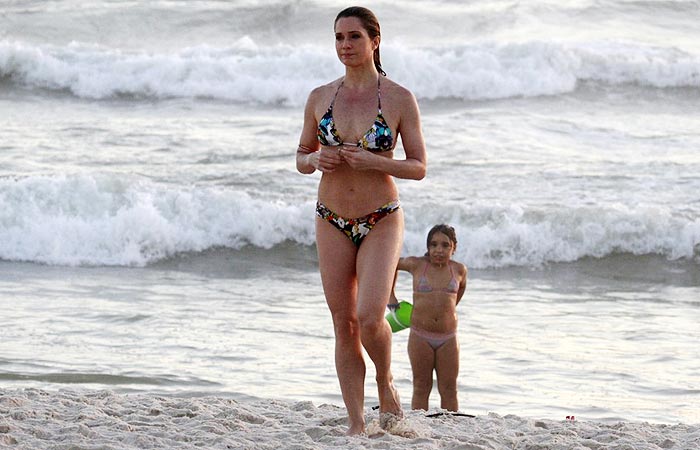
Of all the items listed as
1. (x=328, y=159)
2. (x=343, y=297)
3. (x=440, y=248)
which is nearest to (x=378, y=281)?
(x=343, y=297)

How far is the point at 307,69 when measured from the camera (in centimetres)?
2188

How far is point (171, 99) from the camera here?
811 inches

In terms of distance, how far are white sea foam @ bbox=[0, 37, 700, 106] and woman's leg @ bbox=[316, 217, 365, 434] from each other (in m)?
15.2

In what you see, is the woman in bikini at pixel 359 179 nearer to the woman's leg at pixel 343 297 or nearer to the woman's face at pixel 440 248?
the woman's leg at pixel 343 297

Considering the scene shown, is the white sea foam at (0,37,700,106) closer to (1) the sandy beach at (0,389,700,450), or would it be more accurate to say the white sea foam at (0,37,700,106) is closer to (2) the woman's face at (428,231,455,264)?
(2) the woman's face at (428,231,455,264)

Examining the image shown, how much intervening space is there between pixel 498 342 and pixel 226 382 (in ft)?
7.63

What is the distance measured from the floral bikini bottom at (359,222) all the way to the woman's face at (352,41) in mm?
653

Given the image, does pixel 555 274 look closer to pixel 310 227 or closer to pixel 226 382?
pixel 310 227

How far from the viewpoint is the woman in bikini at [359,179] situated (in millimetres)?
5242

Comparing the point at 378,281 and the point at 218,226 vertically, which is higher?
the point at 378,281

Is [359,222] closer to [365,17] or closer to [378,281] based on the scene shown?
[378,281]

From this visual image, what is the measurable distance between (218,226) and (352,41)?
879 centimetres

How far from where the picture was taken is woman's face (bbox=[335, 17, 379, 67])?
17.3ft

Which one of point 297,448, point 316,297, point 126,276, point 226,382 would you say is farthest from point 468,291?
point 297,448
